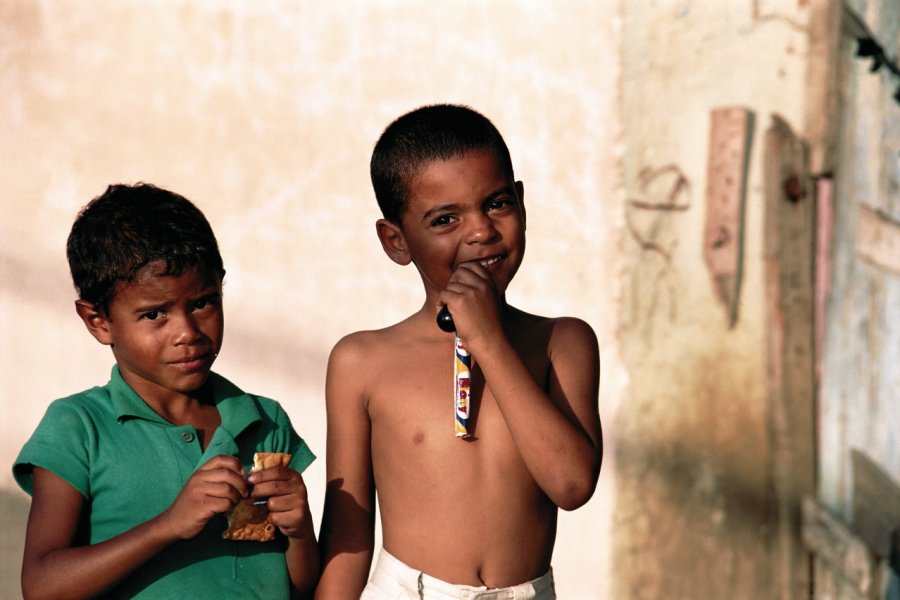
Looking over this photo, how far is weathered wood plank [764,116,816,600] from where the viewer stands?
4785 millimetres

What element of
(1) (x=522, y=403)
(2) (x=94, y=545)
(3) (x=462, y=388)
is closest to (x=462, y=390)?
(3) (x=462, y=388)

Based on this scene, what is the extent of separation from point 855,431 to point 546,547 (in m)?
2.22

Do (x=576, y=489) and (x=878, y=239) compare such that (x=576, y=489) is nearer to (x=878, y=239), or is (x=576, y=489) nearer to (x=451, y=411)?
(x=451, y=411)

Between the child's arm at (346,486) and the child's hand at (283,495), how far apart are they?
0.28 metres

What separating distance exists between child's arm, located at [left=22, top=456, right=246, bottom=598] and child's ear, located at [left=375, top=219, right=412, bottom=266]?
2.06 feet

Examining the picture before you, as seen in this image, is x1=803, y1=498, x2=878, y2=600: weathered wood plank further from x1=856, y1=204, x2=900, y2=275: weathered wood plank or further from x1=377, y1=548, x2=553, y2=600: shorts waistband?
x1=377, y1=548, x2=553, y2=600: shorts waistband

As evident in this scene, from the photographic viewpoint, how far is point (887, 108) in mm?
4273

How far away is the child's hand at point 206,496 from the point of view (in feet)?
7.60

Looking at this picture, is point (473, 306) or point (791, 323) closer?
point (473, 306)

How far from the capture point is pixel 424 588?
2.62 metres

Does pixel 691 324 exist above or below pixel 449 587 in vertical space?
above

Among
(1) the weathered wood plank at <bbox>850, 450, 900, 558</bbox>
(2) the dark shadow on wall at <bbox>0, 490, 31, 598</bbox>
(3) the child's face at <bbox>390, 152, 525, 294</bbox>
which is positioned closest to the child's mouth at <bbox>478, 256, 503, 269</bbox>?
(3) the child's face at <bbox>390, 152, 525, 294</bbox>

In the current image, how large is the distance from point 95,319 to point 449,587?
855mm

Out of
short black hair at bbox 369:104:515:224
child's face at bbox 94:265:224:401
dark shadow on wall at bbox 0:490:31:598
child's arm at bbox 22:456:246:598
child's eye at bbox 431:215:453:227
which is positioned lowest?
dark shadow on wall at bbox 0:490:31:598
